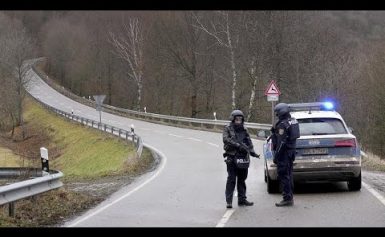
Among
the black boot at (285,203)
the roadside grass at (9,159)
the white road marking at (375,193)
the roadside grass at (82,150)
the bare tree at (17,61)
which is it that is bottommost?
the roadside grass at (9,159)

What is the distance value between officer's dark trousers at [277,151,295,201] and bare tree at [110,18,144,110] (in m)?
47.0

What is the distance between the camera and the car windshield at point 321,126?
1156 cm

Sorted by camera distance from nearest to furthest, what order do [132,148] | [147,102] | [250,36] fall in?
1. [132,148]
2. [250,36]
3. [147,102]

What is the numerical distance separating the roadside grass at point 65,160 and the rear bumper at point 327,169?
14.1 ft

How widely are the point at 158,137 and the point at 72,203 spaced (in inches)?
875

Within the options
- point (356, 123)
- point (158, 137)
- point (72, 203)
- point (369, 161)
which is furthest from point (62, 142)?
point (72, 203)

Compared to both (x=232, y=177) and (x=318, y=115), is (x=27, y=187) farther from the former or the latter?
(x=318, y=115)

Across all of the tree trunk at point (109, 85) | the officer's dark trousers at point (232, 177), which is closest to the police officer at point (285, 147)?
the officer's dark trousers at point (232, 177)

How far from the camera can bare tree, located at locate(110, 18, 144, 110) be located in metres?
57.8

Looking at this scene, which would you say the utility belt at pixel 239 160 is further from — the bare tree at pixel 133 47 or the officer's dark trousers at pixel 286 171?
the bare tree at pixel 133 47

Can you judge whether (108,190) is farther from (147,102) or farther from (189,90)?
(147,102)

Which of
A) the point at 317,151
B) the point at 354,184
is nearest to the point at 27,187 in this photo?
the point at 317,151

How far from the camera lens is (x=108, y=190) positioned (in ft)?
45.6

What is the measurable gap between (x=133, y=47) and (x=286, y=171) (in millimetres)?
50250
